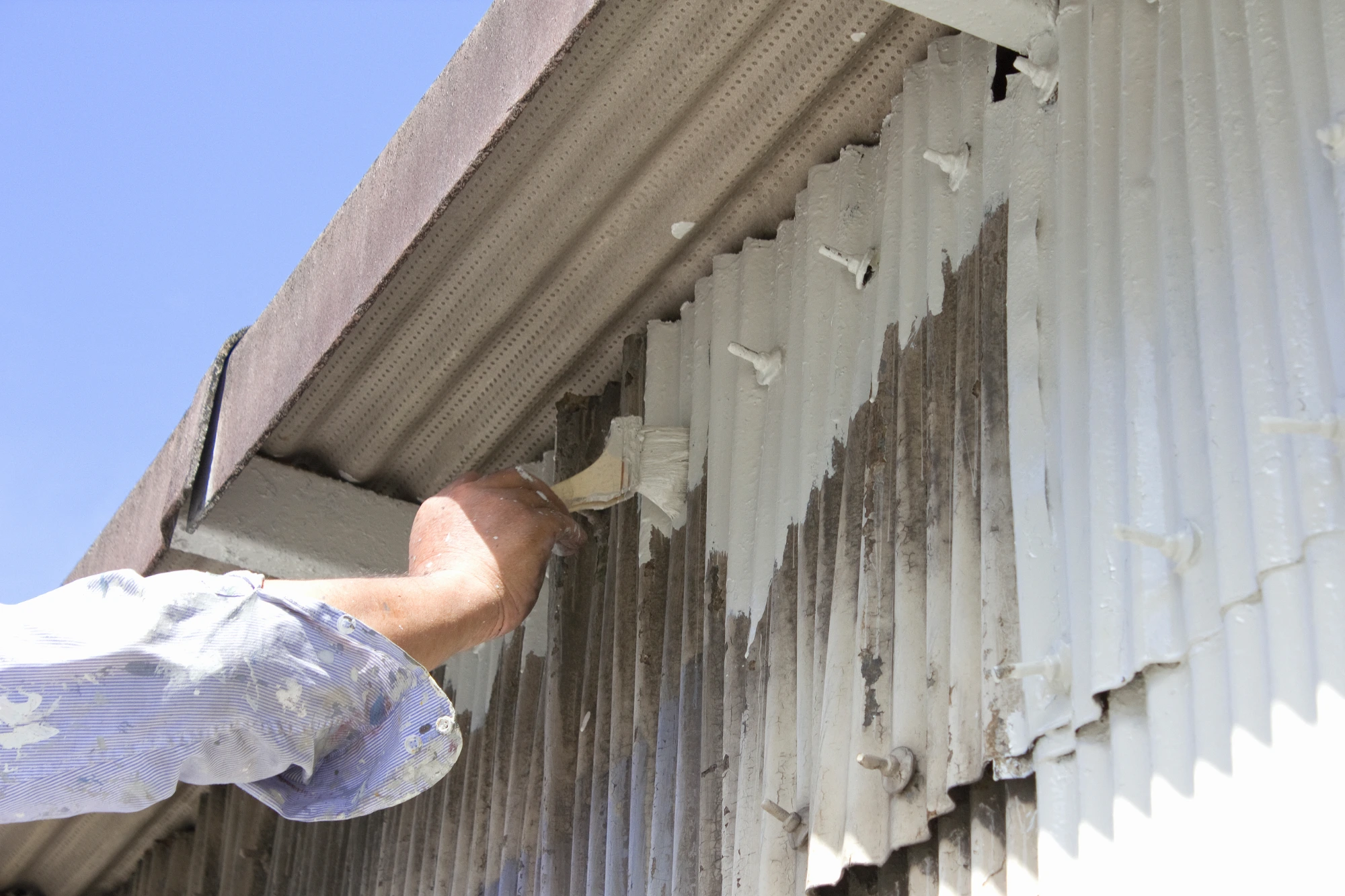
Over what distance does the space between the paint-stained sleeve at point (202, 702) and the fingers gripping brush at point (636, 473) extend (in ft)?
5.16

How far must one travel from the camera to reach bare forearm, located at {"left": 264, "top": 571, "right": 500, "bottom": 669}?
3.37 meters

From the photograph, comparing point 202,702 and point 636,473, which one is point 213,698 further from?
point 636,473

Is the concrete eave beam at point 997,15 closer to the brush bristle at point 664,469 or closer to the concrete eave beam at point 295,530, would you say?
the brush bristle at point 664,469

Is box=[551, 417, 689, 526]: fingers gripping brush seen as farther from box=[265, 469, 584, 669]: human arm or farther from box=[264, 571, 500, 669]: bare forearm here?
box=[264, 571, 500, 669]: bare forearm

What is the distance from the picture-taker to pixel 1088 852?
2682 mm

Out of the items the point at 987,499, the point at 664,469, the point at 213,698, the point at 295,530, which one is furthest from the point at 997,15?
the point at 295,530

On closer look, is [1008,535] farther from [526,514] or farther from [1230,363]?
[526,514]

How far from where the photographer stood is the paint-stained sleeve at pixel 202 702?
9.16 feet

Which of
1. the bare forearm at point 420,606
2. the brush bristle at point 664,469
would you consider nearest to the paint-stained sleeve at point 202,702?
the bare forearm at point 420,606

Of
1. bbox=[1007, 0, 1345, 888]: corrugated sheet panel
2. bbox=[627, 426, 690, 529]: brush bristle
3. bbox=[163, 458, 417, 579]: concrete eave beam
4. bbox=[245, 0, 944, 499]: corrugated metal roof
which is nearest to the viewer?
bbox=[1007, 0, 1345, 888]: corrugated sheet panel

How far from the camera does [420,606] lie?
374 cm

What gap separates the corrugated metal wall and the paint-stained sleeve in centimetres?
91

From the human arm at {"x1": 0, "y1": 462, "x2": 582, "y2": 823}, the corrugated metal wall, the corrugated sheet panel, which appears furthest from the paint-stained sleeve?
the corrugated sheet panel

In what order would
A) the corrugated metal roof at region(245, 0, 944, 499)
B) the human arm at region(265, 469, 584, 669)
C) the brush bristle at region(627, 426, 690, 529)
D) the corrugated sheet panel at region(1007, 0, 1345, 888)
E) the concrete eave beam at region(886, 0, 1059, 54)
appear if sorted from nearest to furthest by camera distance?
the corrugated sheet panel at region(1007, 0, 1345, 888) < the human arm at region(265, 469, 584, 669) < the concrete eave beam at region(886, 0, 1059, 54) < the corrugated metal roof at region(245, 0, 944, 499) < the brush bristle at region(627, 426, 690, 529)
